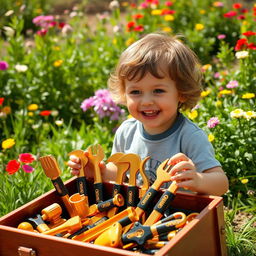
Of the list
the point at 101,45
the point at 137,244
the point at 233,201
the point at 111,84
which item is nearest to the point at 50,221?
the point at 137,244

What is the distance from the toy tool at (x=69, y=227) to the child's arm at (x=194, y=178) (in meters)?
0.38

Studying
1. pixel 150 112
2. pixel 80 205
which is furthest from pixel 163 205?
pixel 150 112

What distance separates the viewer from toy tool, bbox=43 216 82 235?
1896 mm

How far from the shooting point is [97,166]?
2189 millimetres

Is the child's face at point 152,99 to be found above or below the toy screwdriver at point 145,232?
above

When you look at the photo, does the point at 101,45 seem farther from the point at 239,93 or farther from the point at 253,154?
the point at 253,154

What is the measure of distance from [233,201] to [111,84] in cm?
81

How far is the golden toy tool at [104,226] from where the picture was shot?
185 cm

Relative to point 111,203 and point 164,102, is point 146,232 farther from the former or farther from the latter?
point 164,102

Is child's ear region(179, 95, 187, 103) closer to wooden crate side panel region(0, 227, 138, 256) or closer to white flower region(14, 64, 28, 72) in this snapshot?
wooden crate side panel region(0, 227, 138, 256)

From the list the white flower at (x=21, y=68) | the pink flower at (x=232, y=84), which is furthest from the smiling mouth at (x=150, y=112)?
the white flower at (x=21, y=68)

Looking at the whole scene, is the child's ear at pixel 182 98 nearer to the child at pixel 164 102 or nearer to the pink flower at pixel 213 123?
the child at pixel 164 102

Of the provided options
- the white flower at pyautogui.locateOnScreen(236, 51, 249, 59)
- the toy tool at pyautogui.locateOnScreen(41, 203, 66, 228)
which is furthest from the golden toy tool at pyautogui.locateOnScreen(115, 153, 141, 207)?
the white flower at pyautogui.locateOnScreen(236, 51, 249, 59)

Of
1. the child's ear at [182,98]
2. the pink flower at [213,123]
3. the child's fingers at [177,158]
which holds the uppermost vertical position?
the child's ear at [182,98]
